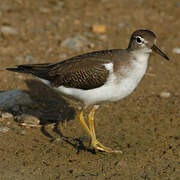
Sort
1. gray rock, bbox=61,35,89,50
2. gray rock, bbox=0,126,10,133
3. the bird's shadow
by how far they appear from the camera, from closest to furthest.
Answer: gray rock, bbox=0,126,10,133
the bird's shadow
gray rock, bbox=61,35,89,50

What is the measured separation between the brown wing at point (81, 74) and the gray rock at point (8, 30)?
443 centimetres

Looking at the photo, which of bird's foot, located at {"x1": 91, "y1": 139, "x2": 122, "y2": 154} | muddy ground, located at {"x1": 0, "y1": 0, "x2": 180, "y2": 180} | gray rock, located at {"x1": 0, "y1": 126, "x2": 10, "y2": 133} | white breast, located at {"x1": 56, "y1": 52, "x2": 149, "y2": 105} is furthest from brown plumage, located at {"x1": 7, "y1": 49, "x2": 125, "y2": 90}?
gray rock, located at {"x1": 0, "y1": 126, "x2": 10, "y2": 133}

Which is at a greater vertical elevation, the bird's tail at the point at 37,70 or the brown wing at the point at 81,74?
the brown wing at the point at 81,74

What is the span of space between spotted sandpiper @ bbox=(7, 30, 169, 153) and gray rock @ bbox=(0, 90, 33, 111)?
1497mm

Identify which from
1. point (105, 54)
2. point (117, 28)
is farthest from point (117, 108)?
point (117, 28)

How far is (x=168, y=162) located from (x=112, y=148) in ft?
3.54

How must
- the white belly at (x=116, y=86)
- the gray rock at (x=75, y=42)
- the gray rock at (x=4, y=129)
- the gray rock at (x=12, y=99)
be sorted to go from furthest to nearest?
the gray rock at (x=75, y=42) < the gray rock at (x=12, y=99) < the gray rock at (x=4, y=129) < the white belly at (x=116, y=86)

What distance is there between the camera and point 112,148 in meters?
7.32

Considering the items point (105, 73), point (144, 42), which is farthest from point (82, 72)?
point (144, 42)

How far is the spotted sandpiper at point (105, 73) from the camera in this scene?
6.72 meters

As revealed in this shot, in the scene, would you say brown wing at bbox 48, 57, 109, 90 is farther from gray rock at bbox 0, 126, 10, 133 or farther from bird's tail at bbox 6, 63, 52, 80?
gray rock at bbox 0, 126, 10, 133

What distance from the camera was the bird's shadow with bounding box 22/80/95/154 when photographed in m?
7.98

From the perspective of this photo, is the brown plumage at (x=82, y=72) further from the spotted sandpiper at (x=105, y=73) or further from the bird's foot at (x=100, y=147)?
the bird's foot at (x=100, y=147)

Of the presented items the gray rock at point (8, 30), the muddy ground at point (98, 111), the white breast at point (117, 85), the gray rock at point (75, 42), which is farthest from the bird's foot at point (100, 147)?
the gray rock at point (8, 30)
